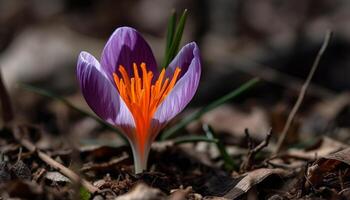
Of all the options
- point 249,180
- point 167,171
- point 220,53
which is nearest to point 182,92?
point 249,180

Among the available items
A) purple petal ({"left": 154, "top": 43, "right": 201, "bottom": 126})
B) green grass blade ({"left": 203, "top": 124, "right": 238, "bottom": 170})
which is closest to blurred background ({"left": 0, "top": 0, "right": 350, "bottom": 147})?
green grass blade ({"left": 203, "top": 124, "right": 238, "bottom": 170})

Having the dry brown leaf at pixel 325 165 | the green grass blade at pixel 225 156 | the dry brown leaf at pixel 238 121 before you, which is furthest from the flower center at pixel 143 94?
the dry brown leaf at pixel 238 121

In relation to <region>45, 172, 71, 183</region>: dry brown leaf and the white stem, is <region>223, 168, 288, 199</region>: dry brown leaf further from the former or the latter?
<region>45, 172, 71, 183</region>: dry brown leaf

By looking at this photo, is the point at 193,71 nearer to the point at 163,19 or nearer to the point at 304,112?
the point at 304,112

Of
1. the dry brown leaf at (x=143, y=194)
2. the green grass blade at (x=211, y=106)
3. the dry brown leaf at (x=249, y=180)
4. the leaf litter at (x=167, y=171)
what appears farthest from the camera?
the green grass blade at (x=211, y=106)

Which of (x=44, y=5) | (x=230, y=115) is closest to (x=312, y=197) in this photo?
(x=230, y=115)

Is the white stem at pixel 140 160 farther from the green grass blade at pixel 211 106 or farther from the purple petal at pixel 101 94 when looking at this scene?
the green grass blade at pixel 211 106

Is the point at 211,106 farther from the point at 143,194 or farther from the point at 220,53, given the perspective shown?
the point at 220,53
